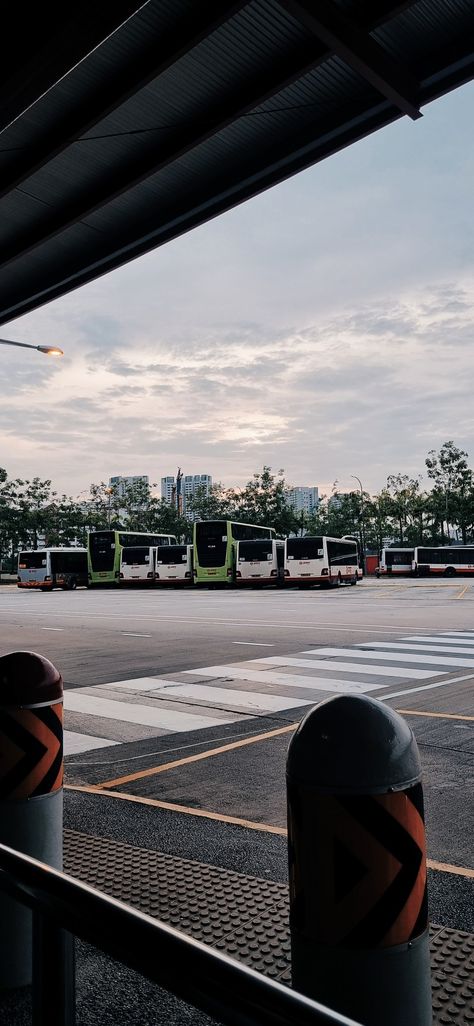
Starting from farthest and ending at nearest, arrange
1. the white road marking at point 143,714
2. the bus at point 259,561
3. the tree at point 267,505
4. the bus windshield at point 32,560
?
the tree at point 267,505, the bus windshield at point 32,560, the bus at point 259,561, the white road marking at point 143,714

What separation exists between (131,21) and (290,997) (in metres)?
7.84

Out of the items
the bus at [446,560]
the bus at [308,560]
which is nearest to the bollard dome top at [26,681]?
the bus at [308,560]

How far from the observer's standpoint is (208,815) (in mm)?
5531

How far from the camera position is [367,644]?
15.9 metres

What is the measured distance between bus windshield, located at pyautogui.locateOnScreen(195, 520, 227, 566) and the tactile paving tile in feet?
146

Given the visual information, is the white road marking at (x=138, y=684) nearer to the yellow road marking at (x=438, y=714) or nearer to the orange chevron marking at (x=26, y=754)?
the yellow road marking at (x=438, y=714)

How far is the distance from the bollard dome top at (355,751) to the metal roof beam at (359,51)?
5.87 meters

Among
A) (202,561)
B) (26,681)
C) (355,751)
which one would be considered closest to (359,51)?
(26,681)

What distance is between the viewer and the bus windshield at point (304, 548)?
46906 mm

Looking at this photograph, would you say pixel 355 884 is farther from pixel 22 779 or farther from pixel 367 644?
pixel 367 644

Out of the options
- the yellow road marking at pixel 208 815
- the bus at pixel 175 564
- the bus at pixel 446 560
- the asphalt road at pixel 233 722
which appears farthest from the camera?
the bus at pixel 446 560

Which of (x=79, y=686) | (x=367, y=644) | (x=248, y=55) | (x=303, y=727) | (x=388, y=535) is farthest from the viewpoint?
(x=388, y=535)

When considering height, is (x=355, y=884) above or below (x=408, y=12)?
below

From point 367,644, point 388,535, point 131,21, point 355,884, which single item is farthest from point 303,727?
point 388,535
